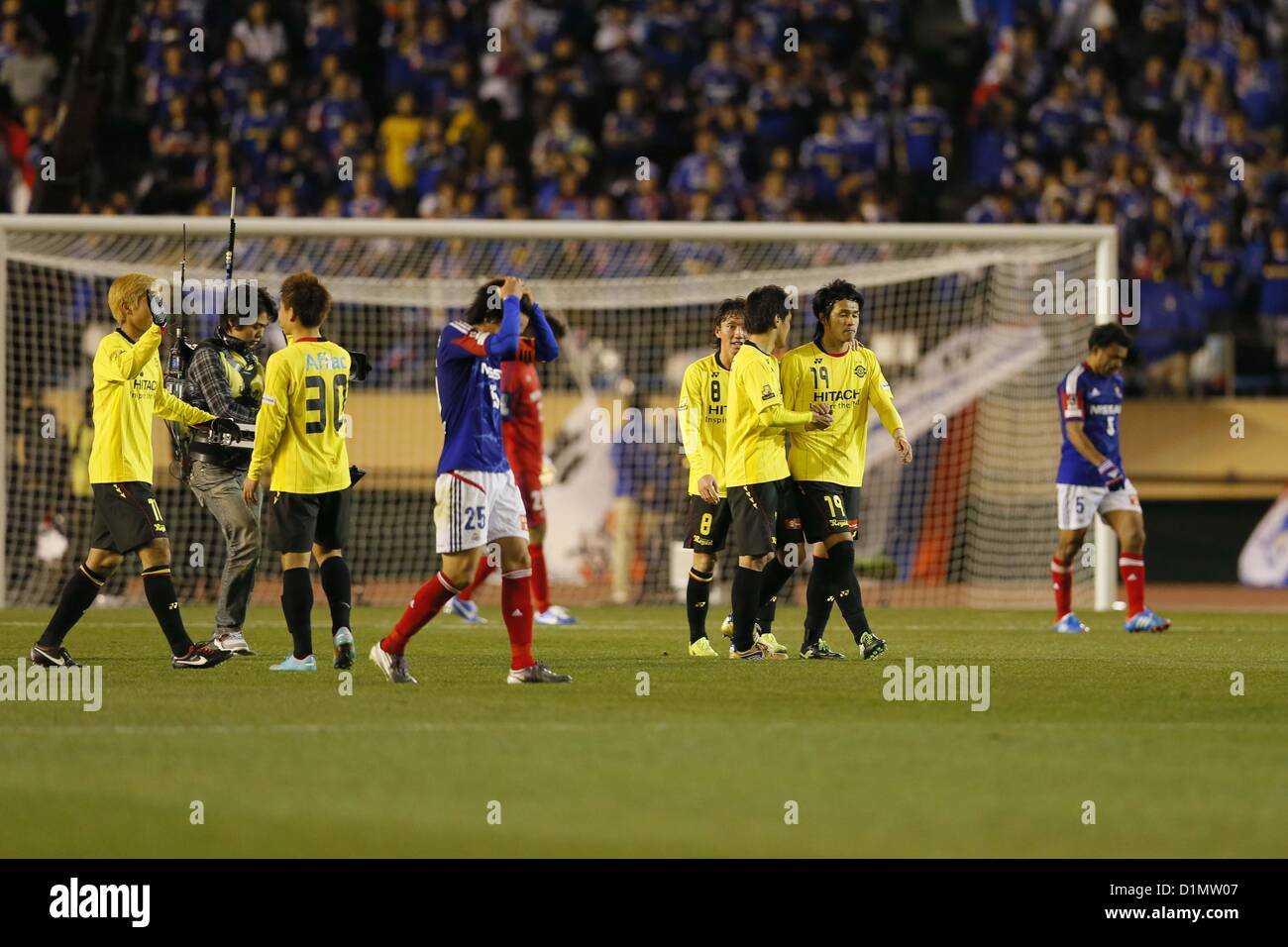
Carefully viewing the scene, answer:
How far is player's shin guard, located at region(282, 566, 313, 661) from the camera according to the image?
31.2 feet

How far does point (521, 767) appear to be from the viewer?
21.3 ft

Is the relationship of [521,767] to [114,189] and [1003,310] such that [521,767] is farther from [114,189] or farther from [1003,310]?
[114,189]

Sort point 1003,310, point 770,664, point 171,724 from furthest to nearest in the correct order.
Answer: point 1003,310 → point 770,664 → point 171,724

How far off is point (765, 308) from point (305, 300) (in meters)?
2.40

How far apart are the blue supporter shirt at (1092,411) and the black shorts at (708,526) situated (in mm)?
3441

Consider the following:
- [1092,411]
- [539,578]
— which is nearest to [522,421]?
[539,578]

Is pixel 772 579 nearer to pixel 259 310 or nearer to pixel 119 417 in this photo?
pixel 259 310

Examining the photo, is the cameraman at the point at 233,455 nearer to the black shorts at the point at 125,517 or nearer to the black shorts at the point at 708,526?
the black shorts at the point at 125,517

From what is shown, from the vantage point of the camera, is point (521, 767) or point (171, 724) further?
point (171, 724)

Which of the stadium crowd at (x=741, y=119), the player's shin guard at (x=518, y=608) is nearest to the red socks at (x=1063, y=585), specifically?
the stadium crowd at (x=741, y=119)

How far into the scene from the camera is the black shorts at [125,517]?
9.58 meters

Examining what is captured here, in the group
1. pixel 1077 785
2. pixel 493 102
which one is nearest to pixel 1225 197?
pixel 493 102

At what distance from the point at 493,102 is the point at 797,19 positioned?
3.95 metres

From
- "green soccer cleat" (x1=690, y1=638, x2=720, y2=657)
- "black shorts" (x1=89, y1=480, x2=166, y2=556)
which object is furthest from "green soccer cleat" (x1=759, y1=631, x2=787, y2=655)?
"black shorts" (x1=89, y1=480, x2=166, y2=556)
